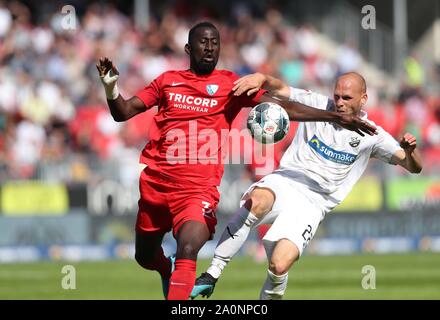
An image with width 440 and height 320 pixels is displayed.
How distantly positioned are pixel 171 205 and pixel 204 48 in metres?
1.50

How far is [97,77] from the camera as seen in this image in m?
23.2

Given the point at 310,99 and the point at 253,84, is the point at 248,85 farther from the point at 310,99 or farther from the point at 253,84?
the point at 310,99

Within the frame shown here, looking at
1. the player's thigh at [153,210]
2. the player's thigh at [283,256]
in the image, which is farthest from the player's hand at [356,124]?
the player's thigh at [153,210]

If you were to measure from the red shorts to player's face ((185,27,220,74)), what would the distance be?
3.77ft

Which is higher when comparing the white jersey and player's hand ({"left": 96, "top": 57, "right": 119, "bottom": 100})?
player's hand ({"left": 96, "top": 57, "right": 119, "bottom": 100})

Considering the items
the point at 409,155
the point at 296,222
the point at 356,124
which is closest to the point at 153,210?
the point at 296,222

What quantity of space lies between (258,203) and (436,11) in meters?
21.8

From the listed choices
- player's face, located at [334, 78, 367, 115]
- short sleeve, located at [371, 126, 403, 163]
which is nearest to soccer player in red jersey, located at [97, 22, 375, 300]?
player's face, located at [334, 78, 367, 115]

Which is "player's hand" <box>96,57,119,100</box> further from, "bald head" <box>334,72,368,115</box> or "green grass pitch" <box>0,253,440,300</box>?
"green grass pitch" <box>0,253,440,300</box>

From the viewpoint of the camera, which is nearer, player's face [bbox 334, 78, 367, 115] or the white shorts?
the white shorts

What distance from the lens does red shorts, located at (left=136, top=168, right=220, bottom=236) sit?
9.59 m

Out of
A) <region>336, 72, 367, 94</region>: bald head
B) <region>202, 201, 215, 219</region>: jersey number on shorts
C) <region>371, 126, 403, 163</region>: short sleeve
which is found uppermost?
<region>336, 72, 367, 94</region>: bald head

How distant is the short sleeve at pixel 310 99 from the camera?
10695 mm
